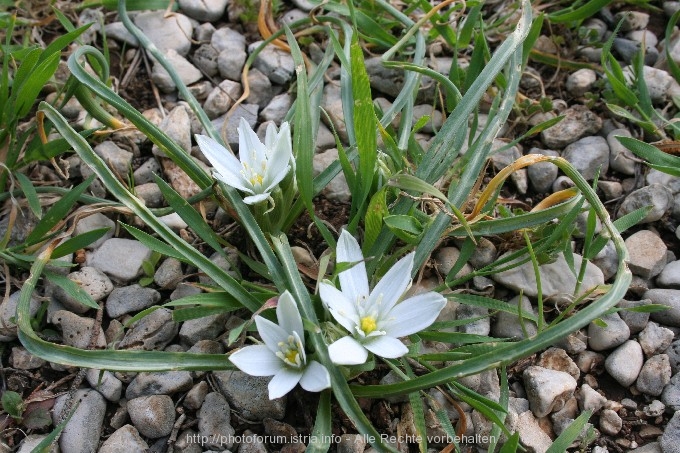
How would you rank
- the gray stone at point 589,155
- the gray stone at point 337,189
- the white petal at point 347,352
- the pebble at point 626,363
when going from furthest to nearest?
1. the gray stone at point 589,155
2. the gray stone at point 337,189
3. the pebble at point 626,363
4. the white petal at point 347,352

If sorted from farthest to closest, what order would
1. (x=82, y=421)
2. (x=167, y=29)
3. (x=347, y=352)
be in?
1. (x=167, y=29)
2. (x=82, y=421)
3. (x=347, y=352)

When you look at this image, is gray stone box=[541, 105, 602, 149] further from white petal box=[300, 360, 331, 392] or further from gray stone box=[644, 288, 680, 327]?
white petal box=[300, 360, 331, 392]

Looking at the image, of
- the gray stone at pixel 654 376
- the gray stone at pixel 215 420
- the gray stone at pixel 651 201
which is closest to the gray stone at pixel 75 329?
the gray stone at pixel 215 420

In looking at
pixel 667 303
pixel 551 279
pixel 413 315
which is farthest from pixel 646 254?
pixel 413 315

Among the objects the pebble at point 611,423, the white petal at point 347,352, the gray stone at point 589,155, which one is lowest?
the pebble at point 611,423

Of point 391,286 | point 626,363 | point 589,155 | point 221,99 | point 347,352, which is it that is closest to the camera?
point 347,352

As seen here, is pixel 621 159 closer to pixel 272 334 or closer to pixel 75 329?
pixel 272 334

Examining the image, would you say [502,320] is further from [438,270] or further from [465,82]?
[465,82]

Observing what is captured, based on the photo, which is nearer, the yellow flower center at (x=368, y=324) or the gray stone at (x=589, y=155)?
the yellow flower center at (x=368, y=324)

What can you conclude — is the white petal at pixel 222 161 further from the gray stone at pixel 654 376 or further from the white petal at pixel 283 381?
the gray stone at pixel 654 376
